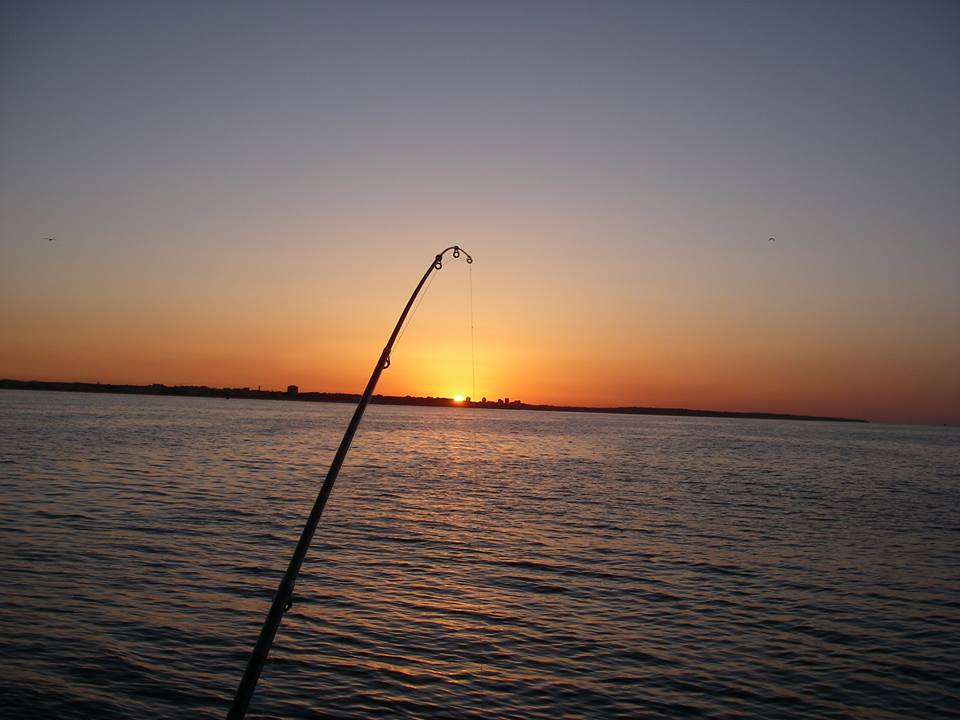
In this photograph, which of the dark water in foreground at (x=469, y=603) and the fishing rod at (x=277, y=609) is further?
the dark water in foreground at (x=469, y=603)

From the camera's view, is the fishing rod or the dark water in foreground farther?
the dark water in foreground

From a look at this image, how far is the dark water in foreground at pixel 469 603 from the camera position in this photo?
1342cm

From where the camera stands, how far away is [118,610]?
16938 mm

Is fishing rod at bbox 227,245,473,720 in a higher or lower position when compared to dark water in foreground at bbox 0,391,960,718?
higher

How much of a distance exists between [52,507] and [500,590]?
1898 centimetres

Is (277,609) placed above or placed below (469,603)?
above

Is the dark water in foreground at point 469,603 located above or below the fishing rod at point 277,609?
below

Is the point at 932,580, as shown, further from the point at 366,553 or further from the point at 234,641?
the point at 234,641

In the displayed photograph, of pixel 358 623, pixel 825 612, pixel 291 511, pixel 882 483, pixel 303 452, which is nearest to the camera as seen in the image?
pixel 358 623

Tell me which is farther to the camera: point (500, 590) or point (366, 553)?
point (366, 553)

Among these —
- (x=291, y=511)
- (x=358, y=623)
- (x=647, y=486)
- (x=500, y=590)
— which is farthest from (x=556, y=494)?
(x=358, y=623)

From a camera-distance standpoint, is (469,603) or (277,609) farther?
(469,603)

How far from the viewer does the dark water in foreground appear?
13422 mm

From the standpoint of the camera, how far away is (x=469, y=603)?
18.9 m
